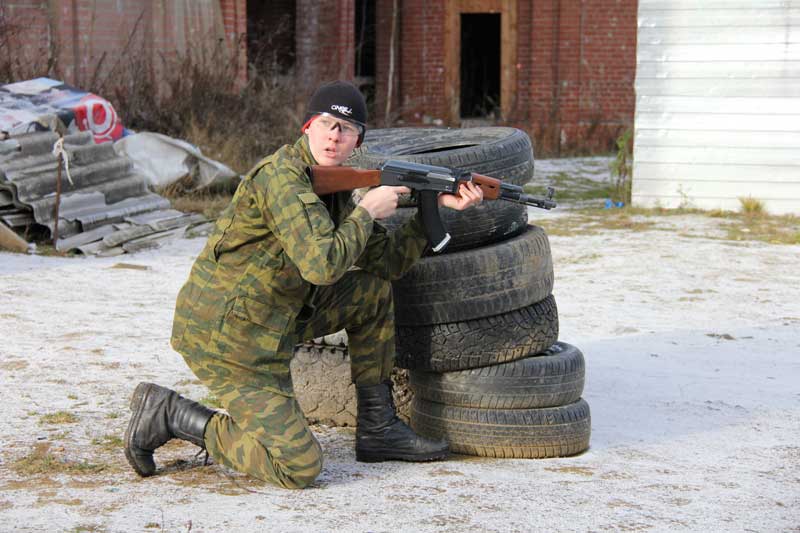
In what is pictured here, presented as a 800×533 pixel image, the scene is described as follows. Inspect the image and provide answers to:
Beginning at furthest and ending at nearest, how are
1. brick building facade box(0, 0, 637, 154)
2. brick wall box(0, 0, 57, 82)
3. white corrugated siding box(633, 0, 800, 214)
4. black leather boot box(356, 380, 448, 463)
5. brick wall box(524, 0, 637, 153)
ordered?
1. brick wall box(524, 0, 637, 153)
2. brick building facade box(0, 0, 637, 154)
3. brick wall box(0, 0, 57, 82)
4. white corrugated siding box(633, 0, 800, 214)
5. black leather boot box(356, 380, 448, 463)

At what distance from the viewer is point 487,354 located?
437 centimetres

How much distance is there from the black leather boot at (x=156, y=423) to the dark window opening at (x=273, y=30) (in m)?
14.9

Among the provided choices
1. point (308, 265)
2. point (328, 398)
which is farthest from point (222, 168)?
point (308, 265)

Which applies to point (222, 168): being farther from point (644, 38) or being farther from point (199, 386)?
point (199, 386)

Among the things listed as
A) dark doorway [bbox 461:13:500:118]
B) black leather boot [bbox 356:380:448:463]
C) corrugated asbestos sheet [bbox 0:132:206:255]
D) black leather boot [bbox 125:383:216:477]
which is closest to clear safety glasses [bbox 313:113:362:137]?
black leather boot [bbox 356:380:448:463]

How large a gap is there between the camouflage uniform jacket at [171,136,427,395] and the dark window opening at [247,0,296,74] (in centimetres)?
1489

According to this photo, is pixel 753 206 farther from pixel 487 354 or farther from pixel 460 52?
pixel 460 52

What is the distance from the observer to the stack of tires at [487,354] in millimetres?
4363

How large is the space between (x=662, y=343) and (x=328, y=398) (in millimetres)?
2521

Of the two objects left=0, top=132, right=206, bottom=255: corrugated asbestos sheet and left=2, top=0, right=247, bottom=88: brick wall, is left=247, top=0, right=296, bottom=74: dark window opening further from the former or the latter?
left=0, top=132, right=206, bottom=255: corrugated asbestos sheet

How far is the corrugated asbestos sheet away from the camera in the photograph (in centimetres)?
907

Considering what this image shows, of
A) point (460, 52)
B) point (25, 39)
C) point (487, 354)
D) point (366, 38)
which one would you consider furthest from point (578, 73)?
point (487, 354)

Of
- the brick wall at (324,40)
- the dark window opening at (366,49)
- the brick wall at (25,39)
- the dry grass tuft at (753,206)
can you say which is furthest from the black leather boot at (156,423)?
the dark window opening at (366,49)

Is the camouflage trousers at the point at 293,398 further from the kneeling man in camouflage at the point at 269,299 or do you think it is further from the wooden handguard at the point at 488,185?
the wooden handguard at the point at 488,185
